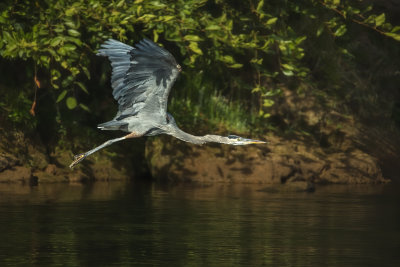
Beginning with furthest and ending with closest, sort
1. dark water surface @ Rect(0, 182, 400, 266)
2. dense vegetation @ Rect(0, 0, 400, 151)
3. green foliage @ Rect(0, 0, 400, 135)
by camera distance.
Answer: dense vegetation @ Rect(0, 0, 400, 151)
green foliage @ Rect(0, 0, 400, 135)
dark water surface @ Rect(0, 182, 400, 266)

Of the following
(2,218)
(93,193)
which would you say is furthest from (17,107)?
(2,218)

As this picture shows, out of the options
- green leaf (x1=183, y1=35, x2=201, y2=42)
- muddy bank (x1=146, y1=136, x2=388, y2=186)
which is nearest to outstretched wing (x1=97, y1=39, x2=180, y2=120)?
green leaf (x1=183, y1=35, x2=201, y2=42)

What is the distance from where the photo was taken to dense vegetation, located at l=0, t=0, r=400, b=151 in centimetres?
1377

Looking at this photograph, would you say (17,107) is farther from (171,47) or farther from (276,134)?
(276,134)

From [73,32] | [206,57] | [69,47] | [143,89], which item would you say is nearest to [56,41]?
[69,47]

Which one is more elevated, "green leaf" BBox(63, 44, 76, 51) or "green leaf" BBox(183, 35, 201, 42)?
"green leaf" BBox(183, 35, 201, 42)

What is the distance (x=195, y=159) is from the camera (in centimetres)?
1603

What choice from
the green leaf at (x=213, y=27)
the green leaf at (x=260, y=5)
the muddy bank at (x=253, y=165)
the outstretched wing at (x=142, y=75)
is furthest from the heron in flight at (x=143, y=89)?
the muddy bank at (x=253, y=165)

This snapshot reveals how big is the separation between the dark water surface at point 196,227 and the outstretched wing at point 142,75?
128cm

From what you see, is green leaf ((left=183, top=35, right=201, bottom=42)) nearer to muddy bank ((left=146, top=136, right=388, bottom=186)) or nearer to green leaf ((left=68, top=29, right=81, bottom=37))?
green leaf ((left=68, top=29, right=81, bottom=37))

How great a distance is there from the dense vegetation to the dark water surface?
2116mm

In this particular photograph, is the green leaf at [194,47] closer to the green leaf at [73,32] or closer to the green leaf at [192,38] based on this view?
the green leaf at [192,38]

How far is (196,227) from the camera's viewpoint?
983 centimetres

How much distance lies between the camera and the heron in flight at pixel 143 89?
1003 centimetres
